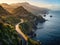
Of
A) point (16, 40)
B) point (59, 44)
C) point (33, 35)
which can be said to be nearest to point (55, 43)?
point (59, 44)

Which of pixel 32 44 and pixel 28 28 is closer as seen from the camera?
pixel 32 44

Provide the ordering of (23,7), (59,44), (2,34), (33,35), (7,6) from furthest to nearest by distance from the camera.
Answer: (23,7)
(7,6)
(33,35)
(59,44)
(2,34)

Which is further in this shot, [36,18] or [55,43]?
[36,18]

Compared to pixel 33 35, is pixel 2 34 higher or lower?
higher

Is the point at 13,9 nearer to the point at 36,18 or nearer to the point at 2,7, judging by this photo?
the point at 2,7

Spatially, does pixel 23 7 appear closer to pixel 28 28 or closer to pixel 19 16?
pixel 19 16

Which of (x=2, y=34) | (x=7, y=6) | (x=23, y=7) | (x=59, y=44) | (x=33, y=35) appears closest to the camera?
(x=2, y=34)

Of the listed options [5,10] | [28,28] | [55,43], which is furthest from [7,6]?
[55,43]

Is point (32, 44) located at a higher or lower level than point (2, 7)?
lower

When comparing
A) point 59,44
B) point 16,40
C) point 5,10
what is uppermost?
point 5,10
